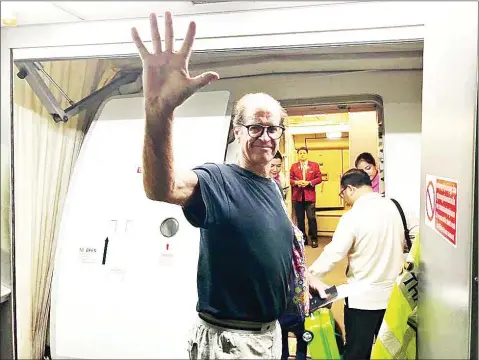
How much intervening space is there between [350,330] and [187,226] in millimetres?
490

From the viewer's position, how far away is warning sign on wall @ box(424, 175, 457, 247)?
85 cm

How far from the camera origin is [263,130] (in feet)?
3.42

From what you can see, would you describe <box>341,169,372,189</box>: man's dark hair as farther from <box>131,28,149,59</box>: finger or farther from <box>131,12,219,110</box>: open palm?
<box>131,28,149,59</box>: finger

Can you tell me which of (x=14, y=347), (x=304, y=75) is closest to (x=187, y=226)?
(x=304, y=75)

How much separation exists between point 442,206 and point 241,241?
1.45 feet

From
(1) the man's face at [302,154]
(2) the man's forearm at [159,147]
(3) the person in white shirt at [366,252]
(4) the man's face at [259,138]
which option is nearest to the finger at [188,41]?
(2) the man's forearm at [159,147]

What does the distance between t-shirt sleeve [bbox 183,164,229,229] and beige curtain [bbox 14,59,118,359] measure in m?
0.45

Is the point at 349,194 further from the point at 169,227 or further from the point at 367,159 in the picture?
the point at 169,227

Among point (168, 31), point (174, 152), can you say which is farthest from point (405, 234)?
point (168, 31)

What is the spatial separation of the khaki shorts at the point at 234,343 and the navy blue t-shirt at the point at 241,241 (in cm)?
4

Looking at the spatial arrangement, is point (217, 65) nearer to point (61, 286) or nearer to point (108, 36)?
point (108, 36)

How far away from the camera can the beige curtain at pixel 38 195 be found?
3.97ft

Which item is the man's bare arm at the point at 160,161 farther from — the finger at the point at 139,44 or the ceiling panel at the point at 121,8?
the ceiling panel at the point at 121,8

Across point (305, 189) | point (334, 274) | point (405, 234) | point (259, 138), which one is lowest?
point (334, 274)
